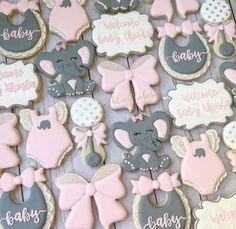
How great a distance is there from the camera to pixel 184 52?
39.1 inches

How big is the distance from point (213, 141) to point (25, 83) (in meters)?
0.41

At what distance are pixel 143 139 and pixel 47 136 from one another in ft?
Result: 0.63

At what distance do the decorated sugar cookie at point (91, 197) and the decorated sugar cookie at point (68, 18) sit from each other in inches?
12.5

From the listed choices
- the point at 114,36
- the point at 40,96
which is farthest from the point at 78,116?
the point at 114,36

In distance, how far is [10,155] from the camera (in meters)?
0.88

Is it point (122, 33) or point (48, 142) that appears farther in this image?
point (122, 33)

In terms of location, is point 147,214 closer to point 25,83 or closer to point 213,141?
point 213,141

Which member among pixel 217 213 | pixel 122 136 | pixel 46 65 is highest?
pixel 46 65

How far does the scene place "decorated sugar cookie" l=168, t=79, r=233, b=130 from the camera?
930 millimetres

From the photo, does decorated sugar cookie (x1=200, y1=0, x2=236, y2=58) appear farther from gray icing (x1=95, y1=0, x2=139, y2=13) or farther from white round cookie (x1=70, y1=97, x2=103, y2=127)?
white round cookie (x1=70, y1=97, x2=103, y2=127)

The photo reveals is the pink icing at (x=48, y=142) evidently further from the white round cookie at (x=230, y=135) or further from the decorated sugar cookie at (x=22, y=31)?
the white round cookie at (x=230, y=135)

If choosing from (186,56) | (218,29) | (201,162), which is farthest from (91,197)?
(218,29)

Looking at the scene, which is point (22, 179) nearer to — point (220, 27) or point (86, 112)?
point (86, 112)

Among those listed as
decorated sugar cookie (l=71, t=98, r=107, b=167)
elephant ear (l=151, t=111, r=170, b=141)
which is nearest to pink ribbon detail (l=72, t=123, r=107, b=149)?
decorated sugar cookie (l=71, t=98, r=107, b=167)
